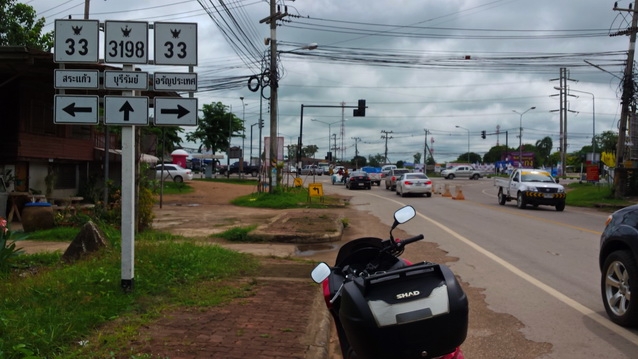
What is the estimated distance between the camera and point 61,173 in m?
19.8

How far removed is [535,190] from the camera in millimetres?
22516

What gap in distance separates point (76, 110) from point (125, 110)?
0.57 meters

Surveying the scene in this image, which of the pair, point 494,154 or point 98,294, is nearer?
point 98,294

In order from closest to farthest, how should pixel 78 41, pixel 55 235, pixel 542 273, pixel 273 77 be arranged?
pixel 78 41
pixel 542 273
pixel 55 235
pixel 273 77

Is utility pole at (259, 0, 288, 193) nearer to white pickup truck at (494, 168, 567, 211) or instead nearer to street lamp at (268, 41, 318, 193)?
street lamp at (268, 41, 318, 193)

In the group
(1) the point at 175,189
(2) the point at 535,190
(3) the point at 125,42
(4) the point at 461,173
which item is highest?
(3) the point at 125,42

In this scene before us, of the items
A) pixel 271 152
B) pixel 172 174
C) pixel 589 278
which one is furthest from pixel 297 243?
pixel 172 174

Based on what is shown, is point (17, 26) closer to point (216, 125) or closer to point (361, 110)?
point (361, 110)

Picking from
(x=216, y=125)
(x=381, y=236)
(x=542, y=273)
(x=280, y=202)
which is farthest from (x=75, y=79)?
(x=216, y=125)

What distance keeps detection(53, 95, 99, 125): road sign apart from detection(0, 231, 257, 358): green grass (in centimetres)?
193

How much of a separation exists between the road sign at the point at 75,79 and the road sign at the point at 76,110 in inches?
6.2

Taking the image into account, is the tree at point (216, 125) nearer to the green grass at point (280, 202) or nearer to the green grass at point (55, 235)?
the green grass at point (280, 202)

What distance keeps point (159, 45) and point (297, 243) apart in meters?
6.90

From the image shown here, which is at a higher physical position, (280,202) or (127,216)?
(127,216)
